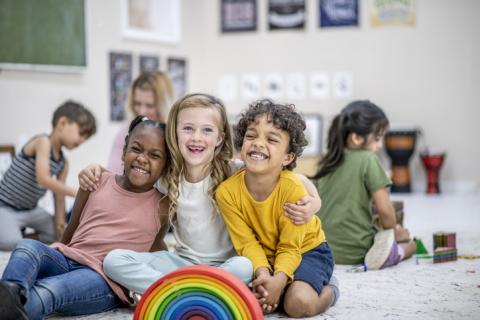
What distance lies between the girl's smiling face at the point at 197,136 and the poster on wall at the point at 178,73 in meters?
4.68

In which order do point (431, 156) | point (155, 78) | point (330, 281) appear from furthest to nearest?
1. point (431, 156)
2. point (155, 78)
3. point (330, 281)

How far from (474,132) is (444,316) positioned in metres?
5.51

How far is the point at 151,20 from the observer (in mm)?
6820

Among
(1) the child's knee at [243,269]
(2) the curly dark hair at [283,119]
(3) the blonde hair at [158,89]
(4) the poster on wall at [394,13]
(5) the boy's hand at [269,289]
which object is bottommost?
(5) the boy's hand at [269,289]

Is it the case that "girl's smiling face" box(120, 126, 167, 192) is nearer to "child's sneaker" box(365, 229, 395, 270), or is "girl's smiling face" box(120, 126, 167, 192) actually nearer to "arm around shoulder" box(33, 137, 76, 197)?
"child's sneaker" box(365, 229, 395, 270)

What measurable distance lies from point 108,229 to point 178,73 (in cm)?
499

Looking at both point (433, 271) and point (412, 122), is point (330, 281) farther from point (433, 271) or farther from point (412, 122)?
point (412, 122)

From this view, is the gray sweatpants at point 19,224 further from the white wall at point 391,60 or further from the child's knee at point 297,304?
the white wall at point 391,60

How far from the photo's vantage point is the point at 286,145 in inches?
91.7

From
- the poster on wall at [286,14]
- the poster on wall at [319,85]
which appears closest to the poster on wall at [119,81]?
the poster on wall at [286,14]

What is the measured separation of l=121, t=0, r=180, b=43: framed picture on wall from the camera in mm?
6500

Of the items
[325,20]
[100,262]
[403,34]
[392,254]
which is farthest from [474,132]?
[100,262]

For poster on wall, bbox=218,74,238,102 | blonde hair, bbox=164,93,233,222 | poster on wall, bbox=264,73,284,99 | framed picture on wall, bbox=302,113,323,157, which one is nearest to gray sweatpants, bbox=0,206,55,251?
blonde hair, bbox=164,93,233,222

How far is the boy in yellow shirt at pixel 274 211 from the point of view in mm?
2246
